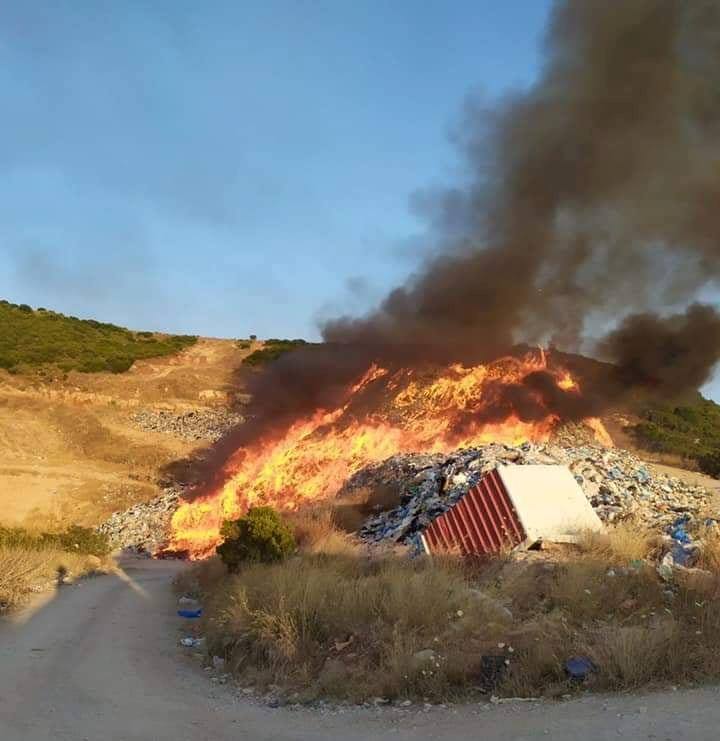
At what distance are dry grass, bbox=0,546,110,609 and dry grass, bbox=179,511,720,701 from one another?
3882 mm

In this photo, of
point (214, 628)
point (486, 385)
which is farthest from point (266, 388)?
point (214, 628)

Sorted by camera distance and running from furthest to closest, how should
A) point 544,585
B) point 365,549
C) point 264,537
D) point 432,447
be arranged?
point 432,447, point 365,549, point 264,537, point 544,585

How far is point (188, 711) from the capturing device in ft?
24.7

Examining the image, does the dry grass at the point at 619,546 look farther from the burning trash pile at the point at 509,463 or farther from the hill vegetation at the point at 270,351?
the hill vegetation at the point at 270,351

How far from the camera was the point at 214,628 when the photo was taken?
1036cm

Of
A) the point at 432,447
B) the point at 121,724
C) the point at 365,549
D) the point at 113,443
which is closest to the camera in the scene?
the point at 121,724

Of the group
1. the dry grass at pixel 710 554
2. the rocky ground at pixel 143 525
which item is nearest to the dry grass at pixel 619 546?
the dry grass at pixel 710 554

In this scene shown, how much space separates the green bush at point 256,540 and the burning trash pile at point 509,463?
3.32 m

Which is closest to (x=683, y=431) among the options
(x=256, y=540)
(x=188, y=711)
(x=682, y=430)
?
(x=682, y=430)

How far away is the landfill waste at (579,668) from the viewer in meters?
7.11

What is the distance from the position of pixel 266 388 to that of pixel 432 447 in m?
5.80

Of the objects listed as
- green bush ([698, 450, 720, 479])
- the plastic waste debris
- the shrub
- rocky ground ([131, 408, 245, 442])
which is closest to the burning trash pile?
the plastic waste debris

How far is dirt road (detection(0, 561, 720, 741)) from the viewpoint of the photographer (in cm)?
613

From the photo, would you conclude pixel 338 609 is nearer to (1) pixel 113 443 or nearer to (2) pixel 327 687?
(2) pixel 327 687
